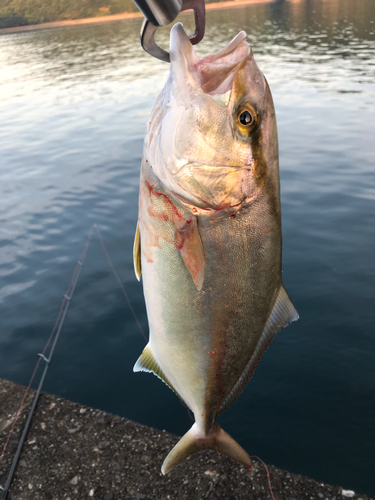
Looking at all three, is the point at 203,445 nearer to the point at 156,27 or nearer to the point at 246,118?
the point at 246,118

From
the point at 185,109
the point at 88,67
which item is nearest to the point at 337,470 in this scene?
the point at 185,109

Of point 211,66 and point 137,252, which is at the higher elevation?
point 211,66

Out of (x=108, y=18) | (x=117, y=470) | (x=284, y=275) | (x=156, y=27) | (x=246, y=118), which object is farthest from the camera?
(x=108, y=18)

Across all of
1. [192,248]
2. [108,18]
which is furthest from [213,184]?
[108,18]

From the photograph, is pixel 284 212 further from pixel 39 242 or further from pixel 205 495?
pixel 205 495

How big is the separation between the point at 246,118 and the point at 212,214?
1.28 feet

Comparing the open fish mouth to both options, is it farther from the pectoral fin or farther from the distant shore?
the distant shore

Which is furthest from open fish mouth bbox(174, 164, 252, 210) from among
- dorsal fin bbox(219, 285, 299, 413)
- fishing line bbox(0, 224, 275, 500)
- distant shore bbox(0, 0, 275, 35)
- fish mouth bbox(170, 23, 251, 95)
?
distant shore bbox(0, 0, 275, 35)

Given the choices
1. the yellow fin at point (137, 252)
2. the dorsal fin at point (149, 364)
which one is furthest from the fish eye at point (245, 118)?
the dorsal fin at point (149, 364)

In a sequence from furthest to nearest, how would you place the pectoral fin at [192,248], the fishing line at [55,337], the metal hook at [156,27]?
the fishing line at [55,337] < the pectoral fin at [192,248] < the metal hook at [156,27]

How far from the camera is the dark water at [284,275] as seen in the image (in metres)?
4.46

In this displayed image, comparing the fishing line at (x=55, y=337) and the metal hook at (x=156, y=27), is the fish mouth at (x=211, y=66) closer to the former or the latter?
the metal hook at (x=156, y=27)

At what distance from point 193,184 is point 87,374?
13.9ft

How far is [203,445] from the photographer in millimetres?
2266
